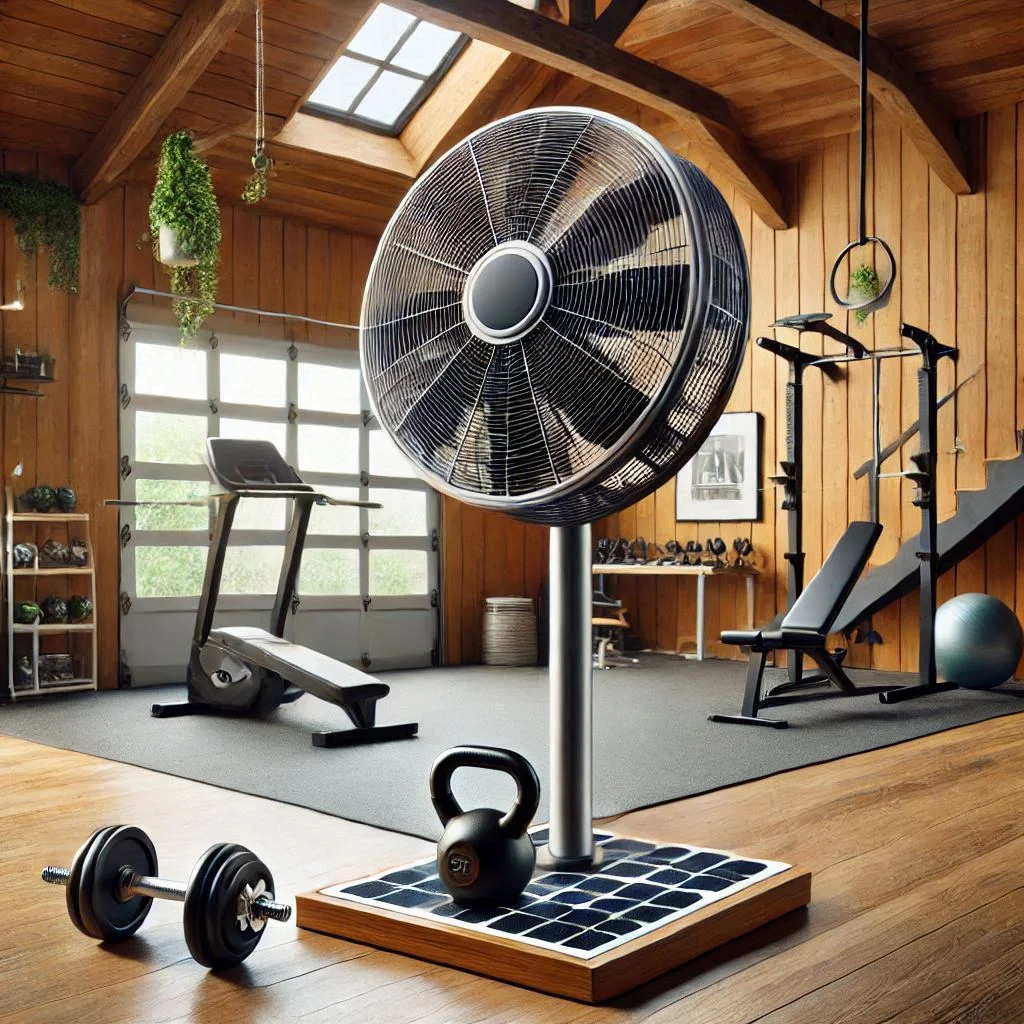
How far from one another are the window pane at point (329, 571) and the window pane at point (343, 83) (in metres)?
2.84

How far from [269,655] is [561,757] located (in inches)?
117

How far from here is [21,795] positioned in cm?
362

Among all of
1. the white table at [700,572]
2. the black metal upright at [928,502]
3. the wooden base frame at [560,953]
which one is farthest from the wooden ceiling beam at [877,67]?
the wooden base frame at [560,953]

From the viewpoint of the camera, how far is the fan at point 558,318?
201 centimetres

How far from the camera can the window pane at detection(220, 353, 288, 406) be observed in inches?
288

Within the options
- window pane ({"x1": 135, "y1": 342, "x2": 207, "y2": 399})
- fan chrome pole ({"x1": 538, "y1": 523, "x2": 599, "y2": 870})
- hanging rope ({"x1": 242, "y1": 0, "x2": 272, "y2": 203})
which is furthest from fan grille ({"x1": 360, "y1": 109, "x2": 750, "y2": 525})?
window pane ({"x1": 135, "y1": 342, "x2": 207, "y2": 399})

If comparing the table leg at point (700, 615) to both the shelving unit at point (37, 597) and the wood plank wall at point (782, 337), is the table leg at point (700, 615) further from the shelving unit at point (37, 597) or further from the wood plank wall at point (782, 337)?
the shelving unit at point (37, 597)

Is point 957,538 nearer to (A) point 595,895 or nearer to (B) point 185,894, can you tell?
(A) point 595,895

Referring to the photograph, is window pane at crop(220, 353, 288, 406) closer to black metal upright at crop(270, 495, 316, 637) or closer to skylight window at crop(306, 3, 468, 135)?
skylight window at crop(306, 3, 468, 135)

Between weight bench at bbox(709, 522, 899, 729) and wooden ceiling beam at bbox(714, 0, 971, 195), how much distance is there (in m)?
2.45

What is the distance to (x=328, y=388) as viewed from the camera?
7832 mm

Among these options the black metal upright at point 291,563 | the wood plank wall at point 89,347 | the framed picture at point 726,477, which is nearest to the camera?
the black metal upright at point 291,563

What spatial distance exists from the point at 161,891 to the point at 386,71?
20.4 feet

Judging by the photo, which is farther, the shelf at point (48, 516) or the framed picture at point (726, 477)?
the framed picture at point (726, 477)
